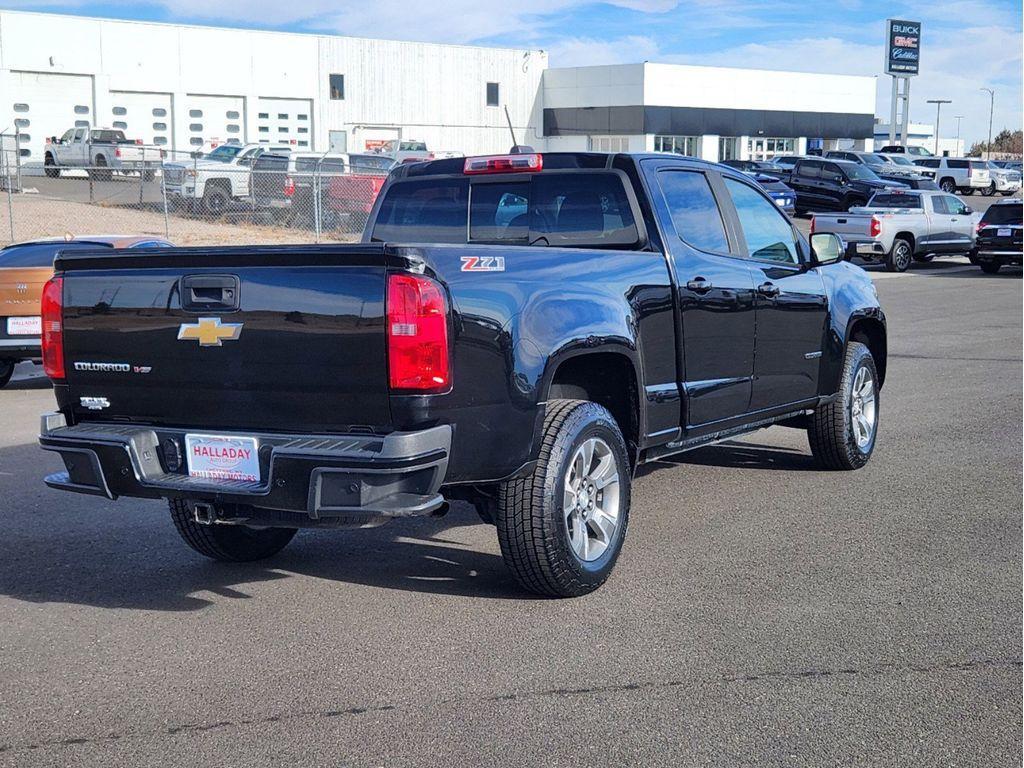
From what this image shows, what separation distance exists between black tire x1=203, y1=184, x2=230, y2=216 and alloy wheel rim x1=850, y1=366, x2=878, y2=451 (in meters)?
24.9

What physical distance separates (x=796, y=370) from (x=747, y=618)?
8.53 ft

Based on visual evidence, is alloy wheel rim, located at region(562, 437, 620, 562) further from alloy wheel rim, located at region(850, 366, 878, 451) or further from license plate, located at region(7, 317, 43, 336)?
license plate, located at region(7, 317, 43, 336)

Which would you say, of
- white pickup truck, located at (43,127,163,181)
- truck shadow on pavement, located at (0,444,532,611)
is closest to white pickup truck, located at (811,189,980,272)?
truck shadow on pavement, located at (0,444,532,611)

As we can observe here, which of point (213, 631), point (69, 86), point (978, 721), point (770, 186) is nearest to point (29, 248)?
point (213, 631)

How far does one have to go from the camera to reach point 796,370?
7512mm

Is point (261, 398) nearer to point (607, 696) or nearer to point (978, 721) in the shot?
point (607, 696)

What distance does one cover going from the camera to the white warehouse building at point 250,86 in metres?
52.5

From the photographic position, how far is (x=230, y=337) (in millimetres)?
4949

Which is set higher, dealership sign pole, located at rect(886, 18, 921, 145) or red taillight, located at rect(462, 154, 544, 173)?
dealership sign pole, located at rect(886, 18, 921, 145)

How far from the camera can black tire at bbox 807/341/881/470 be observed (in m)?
7.99

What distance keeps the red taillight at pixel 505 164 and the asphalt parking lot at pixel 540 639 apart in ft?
6.41

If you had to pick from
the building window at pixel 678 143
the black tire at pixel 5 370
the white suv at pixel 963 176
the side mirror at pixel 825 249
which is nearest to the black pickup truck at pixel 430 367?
the side mirror at pixel 825 249

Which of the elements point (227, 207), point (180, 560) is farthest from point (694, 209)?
point (227, 207)

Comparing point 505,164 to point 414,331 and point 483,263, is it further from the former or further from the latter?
point 414,331
